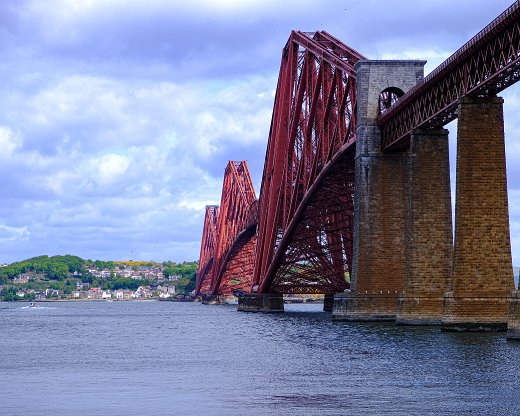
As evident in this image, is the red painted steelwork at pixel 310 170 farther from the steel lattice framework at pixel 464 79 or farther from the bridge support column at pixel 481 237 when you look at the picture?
the bridge support column at pixel 481 237

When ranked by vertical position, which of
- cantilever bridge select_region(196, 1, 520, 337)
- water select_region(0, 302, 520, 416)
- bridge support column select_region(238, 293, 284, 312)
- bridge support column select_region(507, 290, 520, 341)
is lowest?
water select_region(0, 302, 520, 416)

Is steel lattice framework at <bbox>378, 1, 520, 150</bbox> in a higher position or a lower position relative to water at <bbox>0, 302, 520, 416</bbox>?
higher

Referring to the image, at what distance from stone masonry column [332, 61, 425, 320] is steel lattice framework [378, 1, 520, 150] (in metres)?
2.73

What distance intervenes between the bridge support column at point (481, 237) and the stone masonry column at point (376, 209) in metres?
20.4

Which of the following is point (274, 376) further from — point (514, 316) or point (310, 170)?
point (310, 170)

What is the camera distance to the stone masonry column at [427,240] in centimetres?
7200

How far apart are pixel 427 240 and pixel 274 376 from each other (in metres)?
29.6

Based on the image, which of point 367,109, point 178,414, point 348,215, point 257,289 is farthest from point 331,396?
point 257,289

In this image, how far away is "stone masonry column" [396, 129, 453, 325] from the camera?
236 ft

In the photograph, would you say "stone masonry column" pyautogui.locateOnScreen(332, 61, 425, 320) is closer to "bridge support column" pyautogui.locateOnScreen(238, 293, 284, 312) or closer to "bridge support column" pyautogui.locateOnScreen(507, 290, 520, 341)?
"bridge support column" pyautogui.locateOnScreen(507, 290, 520, 341)

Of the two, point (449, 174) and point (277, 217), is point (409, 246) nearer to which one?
point (449, 174)

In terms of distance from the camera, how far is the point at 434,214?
7238cm

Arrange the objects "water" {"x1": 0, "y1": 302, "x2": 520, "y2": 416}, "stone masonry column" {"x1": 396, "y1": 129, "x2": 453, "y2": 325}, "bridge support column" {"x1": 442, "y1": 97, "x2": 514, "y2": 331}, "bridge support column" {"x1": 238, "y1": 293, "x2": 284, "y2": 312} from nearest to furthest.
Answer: "water" {"x1": 0, "y1": 302, "x2": 520, "y2": 416}
"bridge support column" {"x1": 442, "y1": 97, "x2": 514, "y2": 331}
"stone masonry column" {"x1": 396, "y1": 129, "x2": 453, "y2": 325}
"bridge support column" {"x1": 238, "y1": 293, "x2": 284, "y2": 312}

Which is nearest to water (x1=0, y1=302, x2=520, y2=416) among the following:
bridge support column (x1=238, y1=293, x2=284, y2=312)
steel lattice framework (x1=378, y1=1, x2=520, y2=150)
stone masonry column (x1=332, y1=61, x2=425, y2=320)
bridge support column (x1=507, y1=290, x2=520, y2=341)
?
bridge support column (x1=507, y1=290, x2=520, y2=341)
